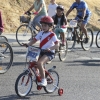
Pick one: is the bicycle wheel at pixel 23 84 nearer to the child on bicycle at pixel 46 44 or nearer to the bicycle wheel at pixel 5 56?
the child on bicycle at pixel 46 44

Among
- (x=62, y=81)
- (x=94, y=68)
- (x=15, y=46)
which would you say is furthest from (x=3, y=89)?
(x=15, y=46)

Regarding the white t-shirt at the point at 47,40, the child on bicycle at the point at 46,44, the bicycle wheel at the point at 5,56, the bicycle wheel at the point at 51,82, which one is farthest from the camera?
the bicycle wheel at the point at 5,56

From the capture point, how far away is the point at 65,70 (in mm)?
11172

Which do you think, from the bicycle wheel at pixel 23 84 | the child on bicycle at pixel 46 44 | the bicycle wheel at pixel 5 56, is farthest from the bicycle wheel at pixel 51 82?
the bicycle wheel at pixel 5 56

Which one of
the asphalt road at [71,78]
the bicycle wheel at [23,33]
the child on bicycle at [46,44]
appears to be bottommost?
the asphalt road at [71,78]

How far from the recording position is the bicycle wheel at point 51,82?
837 cm

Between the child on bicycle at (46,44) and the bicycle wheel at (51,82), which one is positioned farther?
the bicycle wheel at (51,82)

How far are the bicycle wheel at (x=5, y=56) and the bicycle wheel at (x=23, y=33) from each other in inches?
203

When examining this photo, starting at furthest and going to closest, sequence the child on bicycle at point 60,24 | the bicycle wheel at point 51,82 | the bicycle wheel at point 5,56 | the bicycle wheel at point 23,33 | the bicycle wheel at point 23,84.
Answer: the bicycle wheel at point 23,33 < the child on bicycle at point 60,24 < the bicycle wheel at point 5,56 < the bicycle wheel at point 51,82 < the bicycle wheel at point 23,84

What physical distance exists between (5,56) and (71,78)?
5.17 feet

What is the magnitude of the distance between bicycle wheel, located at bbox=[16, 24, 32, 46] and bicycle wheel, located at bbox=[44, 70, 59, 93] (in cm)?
707

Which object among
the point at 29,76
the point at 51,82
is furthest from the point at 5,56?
the point at 29,76

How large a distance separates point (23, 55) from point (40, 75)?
5.39 meters

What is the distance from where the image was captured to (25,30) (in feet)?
51.4
